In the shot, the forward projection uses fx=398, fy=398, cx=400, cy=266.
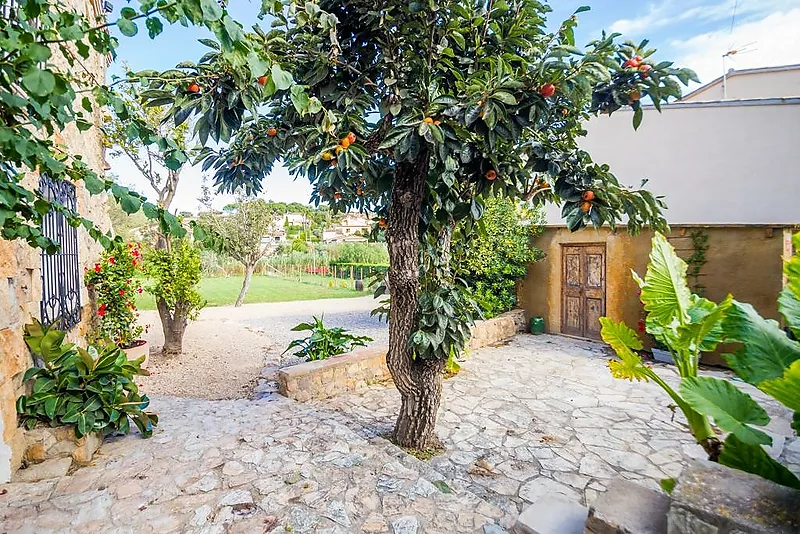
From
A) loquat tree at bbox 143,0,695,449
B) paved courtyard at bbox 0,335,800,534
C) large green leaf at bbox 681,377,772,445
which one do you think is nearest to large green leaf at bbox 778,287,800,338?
large green leaf at bbox 681,377,772,445

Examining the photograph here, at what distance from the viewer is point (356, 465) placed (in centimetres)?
306

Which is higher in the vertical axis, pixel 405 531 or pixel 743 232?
pixel 743 232

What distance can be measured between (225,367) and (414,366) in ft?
14.6

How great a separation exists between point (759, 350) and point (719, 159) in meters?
7.64

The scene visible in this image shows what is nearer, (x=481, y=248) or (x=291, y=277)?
(x=481, y=248)

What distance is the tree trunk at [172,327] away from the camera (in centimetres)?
701

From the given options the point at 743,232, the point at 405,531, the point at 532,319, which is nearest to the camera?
the point at 405,531

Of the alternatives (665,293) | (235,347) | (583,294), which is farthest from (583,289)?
(235,347)

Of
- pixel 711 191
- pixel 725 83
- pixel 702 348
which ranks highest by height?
pixel 725 83

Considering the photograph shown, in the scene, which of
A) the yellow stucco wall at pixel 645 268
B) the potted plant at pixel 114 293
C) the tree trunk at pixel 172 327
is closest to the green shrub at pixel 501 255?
the yellow stucco wall at pixel 645 268

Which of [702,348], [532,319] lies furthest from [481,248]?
[702,348]

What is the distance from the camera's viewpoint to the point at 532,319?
916 centimetres

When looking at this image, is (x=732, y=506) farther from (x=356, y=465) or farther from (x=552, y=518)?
(x=356, y=465)

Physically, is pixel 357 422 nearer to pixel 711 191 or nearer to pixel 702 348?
pixel 702 348
